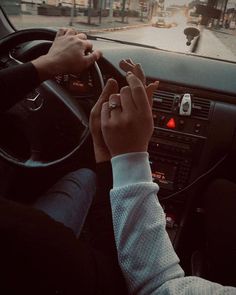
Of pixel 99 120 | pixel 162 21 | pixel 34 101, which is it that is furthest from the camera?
pixel 162 21

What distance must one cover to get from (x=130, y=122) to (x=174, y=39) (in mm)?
1947

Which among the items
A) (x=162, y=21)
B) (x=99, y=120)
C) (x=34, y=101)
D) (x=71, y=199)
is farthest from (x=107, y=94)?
(x=162, y=21)

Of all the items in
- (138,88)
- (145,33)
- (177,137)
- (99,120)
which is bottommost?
(177,137)

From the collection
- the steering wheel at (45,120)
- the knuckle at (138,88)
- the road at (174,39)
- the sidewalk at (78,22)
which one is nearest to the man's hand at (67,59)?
the steering wheel at (45,120)

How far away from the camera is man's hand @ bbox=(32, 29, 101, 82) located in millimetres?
1477

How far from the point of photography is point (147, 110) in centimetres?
98

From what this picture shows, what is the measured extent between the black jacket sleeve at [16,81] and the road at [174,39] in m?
1.24

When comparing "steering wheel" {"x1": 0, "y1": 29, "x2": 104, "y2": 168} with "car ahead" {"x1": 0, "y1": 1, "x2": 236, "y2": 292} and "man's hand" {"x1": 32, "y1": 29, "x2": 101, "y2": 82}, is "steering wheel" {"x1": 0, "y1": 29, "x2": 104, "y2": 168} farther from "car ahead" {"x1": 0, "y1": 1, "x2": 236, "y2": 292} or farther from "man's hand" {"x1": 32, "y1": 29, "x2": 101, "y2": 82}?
"man's hand" {"x1": 32, "y1": 29, "x2": 101, "y2": 82}

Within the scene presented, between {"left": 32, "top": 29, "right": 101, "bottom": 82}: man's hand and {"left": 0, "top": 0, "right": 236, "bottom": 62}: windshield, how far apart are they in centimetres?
80

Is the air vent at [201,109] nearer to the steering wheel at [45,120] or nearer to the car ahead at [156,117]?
the car ahead at [156,117]

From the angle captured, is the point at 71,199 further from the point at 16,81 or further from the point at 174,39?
the point at 174,39

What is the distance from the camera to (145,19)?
9.79ft

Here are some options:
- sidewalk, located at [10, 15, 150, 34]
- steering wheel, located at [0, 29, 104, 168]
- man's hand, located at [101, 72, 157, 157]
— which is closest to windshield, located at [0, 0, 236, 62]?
sidewalk, located at [10, 15, 150, 34]

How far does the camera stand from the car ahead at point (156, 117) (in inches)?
69.0
